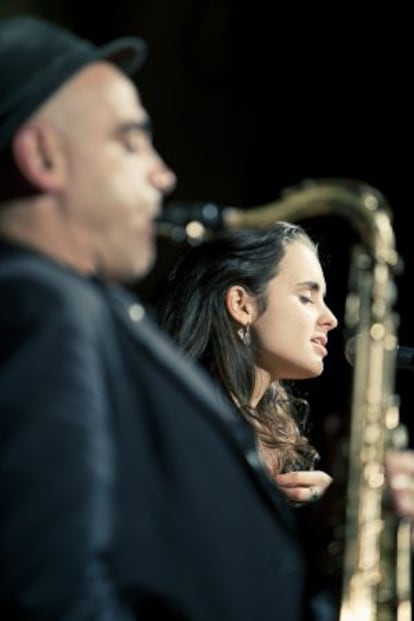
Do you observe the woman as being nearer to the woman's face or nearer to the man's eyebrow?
the woman's face

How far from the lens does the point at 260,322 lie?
12.8 ft

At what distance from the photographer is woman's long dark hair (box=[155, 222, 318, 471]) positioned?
153 inches

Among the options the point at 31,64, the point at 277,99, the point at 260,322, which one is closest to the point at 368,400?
the point at 31,64

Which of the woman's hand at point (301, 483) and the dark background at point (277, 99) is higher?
the dark background at point (277, 99)

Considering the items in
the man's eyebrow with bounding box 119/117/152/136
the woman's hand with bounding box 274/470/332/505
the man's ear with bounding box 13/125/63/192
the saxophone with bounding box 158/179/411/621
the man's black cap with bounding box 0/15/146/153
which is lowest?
the woman's hand with bounding box 274/470/332/505

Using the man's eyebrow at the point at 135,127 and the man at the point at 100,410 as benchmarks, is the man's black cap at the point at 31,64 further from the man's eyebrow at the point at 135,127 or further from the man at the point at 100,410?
the man's eyebrow at the point at 135,127

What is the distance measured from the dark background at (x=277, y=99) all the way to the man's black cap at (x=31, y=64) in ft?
8.74

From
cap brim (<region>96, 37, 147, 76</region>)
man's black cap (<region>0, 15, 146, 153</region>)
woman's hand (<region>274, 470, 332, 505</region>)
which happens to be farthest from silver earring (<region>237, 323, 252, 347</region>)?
man's black cap (<region>0, 15, 146, 153</region>)

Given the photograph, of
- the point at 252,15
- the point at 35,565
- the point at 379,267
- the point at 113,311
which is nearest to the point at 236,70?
the point at 252,15

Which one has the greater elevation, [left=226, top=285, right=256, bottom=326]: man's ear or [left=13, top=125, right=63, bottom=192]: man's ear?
[left=13, top=125, right=63, bottom=192]: man's ear

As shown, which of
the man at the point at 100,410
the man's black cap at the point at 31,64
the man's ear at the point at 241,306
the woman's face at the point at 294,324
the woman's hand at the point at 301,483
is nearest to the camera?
the man at the point at 100,410

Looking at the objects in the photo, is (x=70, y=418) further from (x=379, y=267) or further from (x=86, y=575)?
(x=379, y=267)

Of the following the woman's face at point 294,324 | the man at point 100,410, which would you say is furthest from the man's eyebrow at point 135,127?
the woman's face at point 294,324

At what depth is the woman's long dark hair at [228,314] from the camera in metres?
3.89
